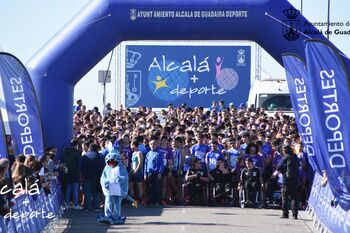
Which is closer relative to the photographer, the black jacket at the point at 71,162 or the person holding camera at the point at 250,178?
the black jacket at the point at 71,162

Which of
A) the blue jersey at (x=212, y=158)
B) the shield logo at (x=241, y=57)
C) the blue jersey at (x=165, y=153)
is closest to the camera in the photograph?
the blue jersey at (x=165, y=153)

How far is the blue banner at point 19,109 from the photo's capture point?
62.9 feet

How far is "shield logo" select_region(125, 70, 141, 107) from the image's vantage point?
49.0 meters

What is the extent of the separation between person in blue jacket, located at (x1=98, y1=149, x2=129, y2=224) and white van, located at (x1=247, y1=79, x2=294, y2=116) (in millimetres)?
16188

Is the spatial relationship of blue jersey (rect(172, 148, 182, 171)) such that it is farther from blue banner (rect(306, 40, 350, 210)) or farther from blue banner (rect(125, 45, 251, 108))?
blue banner (rect(125, 45, 251, 108))

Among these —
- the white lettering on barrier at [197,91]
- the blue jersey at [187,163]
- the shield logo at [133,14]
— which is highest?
the shield logo at [133,14]

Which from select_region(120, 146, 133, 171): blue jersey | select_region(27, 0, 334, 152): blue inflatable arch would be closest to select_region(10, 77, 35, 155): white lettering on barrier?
select_region(27, 0, 334, 152): blue inflatable arch

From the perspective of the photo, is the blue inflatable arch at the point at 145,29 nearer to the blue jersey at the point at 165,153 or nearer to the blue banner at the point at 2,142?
the blue jersey at the point at 165,153

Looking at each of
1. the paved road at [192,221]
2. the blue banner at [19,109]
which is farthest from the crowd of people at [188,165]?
the blue banner at [19,109]

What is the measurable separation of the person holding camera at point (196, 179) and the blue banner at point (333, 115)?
8229 mm

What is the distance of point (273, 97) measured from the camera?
35.1m

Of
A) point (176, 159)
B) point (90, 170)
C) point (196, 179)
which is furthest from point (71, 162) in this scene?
point (196, 179)

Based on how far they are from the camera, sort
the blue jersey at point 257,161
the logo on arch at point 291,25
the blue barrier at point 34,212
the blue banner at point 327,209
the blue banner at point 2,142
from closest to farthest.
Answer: the blue barrier at point 34,212, the blue banner at point 327,209, the blue banner at point 2,142, the logo on arch at point 291,25, the blue jersey at point 257,161

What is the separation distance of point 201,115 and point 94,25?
946 cm
